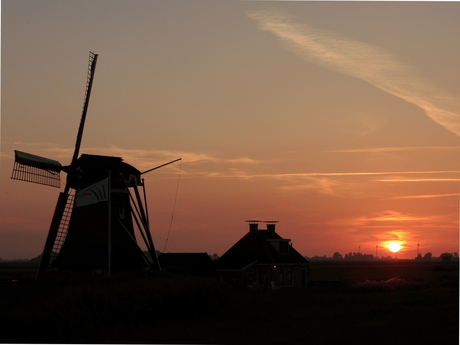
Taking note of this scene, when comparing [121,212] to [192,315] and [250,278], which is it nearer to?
[192,315]

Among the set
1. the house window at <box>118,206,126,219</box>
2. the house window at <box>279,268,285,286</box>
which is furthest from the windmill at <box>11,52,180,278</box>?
the house window at <box>279,268,285,286</box>

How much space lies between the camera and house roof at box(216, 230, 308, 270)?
52.0 meters

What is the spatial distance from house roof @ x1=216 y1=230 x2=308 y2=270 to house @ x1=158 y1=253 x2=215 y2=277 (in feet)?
3.62

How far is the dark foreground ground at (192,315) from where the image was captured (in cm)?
2417

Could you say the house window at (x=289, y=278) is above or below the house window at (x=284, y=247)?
below

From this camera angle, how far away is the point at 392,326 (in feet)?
87.7

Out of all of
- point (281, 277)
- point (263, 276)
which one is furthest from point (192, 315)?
point (281, 277)

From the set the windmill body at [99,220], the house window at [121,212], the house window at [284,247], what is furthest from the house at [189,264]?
the windmill body at [99,220]

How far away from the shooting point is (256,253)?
173 ft

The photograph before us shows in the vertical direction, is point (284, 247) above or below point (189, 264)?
above

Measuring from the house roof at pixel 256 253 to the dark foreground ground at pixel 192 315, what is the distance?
14.4 metres

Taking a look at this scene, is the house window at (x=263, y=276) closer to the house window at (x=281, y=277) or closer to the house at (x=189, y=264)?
the house window at (x=281, y=277)

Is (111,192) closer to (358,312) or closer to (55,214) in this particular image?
(55,214)

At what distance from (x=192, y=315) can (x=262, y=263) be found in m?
22.6
